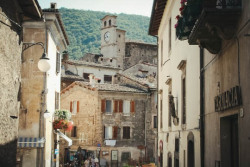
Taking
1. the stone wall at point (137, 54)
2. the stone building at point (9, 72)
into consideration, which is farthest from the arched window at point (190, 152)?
the stone wall at point (137, 54)

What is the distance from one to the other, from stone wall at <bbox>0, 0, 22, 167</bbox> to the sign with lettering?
14.2 ft

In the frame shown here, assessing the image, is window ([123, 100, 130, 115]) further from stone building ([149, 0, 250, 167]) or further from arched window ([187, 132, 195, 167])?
stone building ([149, 0, 250, 167])

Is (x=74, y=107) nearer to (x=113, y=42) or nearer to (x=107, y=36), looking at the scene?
(x=113, y=42)

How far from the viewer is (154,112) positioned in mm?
41750

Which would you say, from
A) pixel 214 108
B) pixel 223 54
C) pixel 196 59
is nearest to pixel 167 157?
pixel 196 59

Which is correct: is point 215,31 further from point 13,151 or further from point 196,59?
point 13,151

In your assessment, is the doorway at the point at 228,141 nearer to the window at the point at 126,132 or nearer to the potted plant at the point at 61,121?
the potted plant at the point at 61,121

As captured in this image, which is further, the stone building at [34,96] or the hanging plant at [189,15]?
the stone building at [34,96]

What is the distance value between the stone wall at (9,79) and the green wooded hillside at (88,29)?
9825cm

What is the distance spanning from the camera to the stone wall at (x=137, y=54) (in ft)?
256

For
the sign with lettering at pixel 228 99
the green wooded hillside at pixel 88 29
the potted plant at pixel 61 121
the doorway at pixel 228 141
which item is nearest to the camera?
the sign with lettering at pixel 228 99

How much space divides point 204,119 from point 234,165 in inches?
90.1

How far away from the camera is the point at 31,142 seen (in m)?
18.0

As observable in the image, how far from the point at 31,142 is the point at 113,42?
200ft
